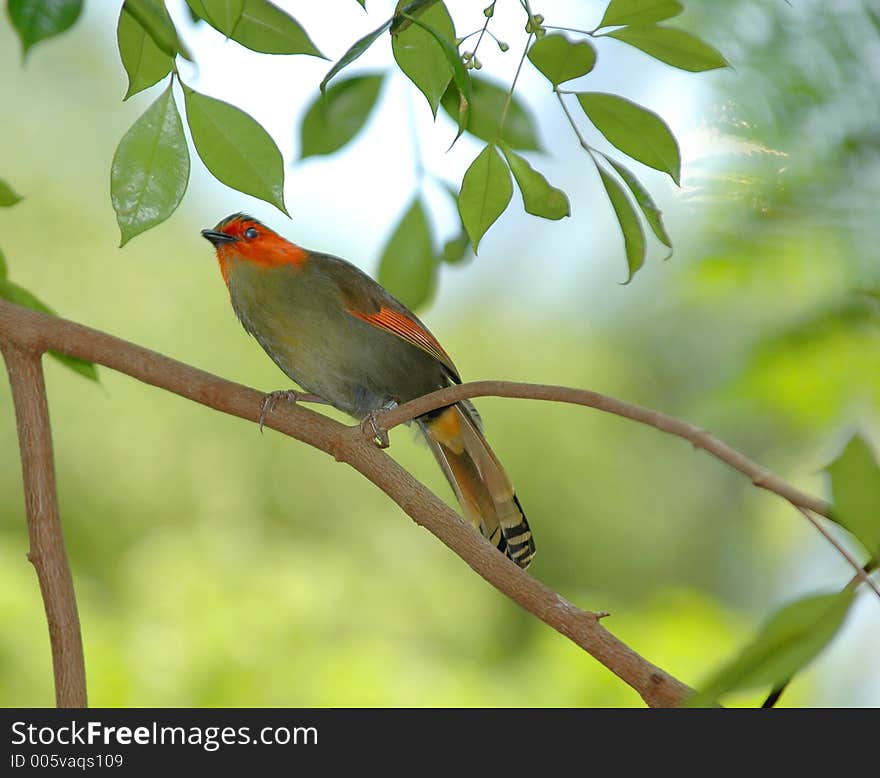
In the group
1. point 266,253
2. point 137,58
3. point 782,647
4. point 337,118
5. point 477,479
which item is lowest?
point 782,647

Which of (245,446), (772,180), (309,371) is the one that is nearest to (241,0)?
(772,180)

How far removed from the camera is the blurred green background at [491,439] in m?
0.59

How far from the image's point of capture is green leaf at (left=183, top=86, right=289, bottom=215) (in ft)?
2.88

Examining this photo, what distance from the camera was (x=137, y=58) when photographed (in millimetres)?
909

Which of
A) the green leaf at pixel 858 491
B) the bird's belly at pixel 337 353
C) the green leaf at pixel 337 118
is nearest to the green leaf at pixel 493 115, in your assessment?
the green leaf at pixel 337 118

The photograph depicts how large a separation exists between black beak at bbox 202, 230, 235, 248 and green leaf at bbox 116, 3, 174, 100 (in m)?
0.95

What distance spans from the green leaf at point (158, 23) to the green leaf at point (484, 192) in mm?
245

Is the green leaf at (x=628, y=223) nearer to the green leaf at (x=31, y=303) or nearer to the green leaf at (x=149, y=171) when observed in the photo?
the green leaf at (x=149, y=171)

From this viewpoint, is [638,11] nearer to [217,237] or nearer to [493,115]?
[493,115]

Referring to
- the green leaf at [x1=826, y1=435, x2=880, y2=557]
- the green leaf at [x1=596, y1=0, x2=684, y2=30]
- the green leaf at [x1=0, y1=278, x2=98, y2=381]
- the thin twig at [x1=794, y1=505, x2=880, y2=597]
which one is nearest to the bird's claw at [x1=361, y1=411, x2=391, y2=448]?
the green leaf at [x1=0, y1=278, x2=98, y2=381]

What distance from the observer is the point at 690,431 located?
680mm

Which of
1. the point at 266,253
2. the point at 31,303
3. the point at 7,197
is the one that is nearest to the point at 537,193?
the point at 7,197

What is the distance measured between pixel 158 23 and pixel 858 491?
2.10 ft

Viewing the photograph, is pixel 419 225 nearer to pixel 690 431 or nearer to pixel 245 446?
pixel 690 431
